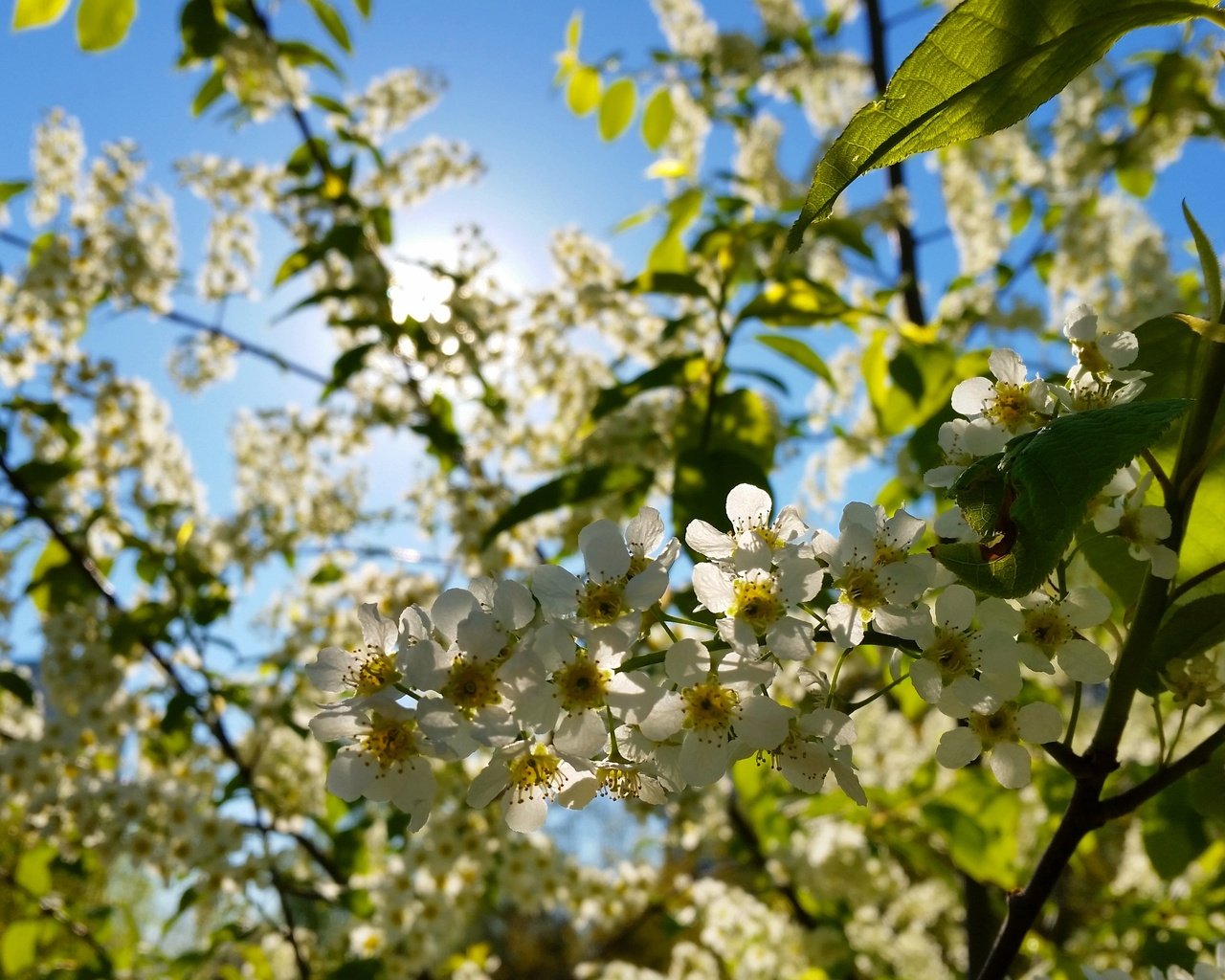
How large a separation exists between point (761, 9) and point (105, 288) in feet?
9.98

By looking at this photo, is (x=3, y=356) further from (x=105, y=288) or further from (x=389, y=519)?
(x=389, y=519)

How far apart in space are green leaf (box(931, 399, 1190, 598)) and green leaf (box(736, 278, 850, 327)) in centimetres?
130

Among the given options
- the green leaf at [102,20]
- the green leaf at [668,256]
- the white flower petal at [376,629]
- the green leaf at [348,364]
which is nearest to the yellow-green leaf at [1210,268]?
the white flower petal at [376,629]

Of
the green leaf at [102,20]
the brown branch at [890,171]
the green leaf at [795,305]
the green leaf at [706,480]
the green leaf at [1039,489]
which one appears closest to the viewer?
the green leaf at [1039,489]

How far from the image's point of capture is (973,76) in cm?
70

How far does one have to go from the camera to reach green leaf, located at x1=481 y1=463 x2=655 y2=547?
176 centimetres

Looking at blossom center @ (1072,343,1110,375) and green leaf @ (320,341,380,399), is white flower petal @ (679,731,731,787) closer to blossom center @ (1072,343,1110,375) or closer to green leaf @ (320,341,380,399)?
blossom center @ (1072,343,1110,375)

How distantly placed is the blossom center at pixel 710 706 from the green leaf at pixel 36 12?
84.4 inches

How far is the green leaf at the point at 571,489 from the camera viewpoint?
176 cm

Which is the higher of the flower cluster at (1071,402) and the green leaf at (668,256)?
the green leaf at (668,256)

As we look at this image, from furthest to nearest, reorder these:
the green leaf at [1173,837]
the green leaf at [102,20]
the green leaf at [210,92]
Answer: the green leaf at [210,92], the green leaf at [102,20], the green leaf at [1173,837]

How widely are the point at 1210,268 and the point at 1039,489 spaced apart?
0.32 metres

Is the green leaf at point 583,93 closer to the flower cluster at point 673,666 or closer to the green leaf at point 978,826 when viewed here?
the green leaf at point 978,826

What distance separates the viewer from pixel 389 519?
11.1 feet
